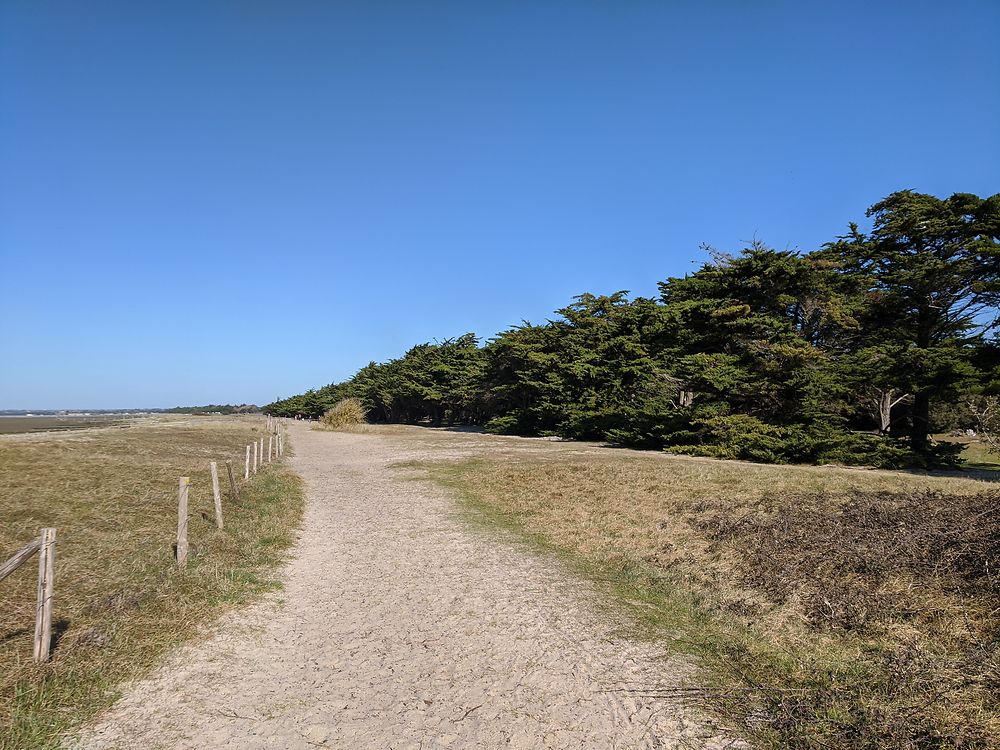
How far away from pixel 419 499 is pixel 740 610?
964 cm

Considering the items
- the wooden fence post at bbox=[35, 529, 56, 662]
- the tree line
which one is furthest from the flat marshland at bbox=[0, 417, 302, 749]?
the tree line

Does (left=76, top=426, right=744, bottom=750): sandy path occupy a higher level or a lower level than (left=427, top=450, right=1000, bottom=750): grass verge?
lower

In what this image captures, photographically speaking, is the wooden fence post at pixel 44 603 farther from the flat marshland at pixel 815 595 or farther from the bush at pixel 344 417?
the bush at pixel 344 417

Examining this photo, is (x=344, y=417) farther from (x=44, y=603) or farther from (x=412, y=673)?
(x=412, y=673)

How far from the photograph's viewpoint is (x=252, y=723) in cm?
408

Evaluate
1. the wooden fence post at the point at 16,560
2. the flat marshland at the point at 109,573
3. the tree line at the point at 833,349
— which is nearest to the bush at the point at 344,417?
the tree line at the point at 833,349

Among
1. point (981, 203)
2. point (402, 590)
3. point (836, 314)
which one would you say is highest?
point (981, 203)

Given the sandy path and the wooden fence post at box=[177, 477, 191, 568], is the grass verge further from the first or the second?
the wooden fence post at box=[177, 477, 191, 568]

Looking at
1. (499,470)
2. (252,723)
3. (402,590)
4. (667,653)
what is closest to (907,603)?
(667,653)

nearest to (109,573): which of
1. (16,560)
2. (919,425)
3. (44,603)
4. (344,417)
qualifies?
(44,603)

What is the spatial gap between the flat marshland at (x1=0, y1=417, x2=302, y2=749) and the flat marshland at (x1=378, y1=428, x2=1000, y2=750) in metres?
4.67

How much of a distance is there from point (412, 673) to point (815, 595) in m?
4.52

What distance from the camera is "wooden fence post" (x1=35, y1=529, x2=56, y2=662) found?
187 inches

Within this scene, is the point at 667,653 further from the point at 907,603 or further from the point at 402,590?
the point at 402,590
